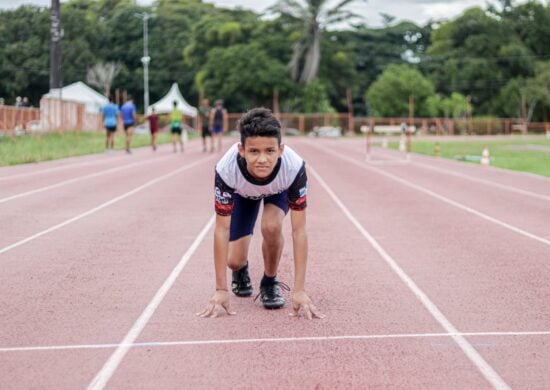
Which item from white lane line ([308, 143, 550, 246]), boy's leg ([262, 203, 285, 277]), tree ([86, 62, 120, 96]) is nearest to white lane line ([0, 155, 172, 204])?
white lane line ([308, 143, 550, 246])

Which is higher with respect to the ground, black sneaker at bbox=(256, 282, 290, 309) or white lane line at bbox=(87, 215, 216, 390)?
black sneaker at bbox=(256, 282, 290, 309)

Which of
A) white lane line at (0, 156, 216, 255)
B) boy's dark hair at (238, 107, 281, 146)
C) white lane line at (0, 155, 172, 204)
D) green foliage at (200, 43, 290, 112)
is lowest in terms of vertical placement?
white lane line at (0, 156, 216, 255)

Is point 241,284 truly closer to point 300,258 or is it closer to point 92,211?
point 300,258

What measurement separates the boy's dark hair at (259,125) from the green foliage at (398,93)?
68.4 metres

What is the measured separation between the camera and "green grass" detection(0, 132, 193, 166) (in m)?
21.6

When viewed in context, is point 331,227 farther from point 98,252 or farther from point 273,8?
point 273,8

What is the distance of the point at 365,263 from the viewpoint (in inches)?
299

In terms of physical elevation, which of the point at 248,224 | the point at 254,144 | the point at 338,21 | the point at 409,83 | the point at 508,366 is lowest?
the point at 508,366

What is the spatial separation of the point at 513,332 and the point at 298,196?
1549 mm

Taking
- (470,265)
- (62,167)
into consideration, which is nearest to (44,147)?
(62,167)

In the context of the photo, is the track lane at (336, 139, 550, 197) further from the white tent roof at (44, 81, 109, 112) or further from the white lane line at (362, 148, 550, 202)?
the white tent roof at (44, 81, 109, 112)

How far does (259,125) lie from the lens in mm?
5035

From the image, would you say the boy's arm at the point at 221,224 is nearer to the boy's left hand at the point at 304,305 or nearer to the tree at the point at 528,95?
the boy's left hand at the point at 304,305

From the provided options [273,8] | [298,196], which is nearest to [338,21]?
[273,8]
